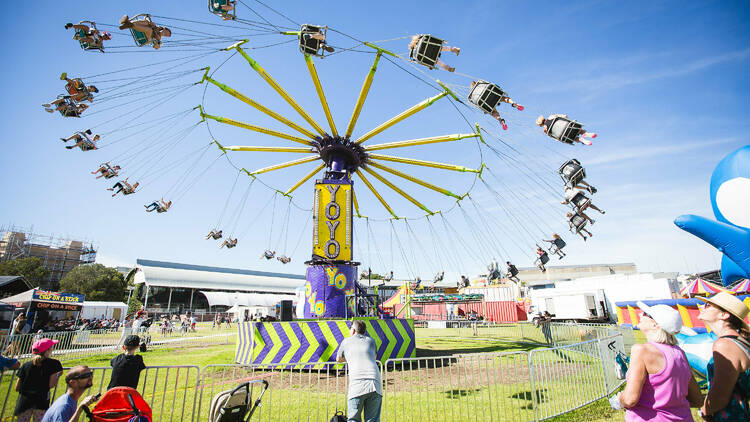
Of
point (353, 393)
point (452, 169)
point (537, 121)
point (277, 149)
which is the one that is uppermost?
point (277, 149)

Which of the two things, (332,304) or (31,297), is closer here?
(332,304)

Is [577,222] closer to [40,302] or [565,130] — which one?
[565,130]

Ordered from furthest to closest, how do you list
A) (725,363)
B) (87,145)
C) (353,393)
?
(87,145) < (353,393) < (725,363)

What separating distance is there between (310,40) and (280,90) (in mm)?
3301

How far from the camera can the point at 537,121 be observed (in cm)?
959

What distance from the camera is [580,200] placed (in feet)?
37.8

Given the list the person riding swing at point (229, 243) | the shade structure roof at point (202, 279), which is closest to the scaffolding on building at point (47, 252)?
the shade structure roof at point (202, 279)

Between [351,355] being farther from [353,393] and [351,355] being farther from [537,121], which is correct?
[537,121]

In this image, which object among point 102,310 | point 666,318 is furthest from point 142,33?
point 102,310

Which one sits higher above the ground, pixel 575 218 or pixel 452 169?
pixel 452 169

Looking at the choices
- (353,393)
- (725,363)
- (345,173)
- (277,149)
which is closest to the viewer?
(725,363)

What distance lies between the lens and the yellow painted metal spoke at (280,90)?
11855mm

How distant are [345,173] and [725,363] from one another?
1302 centimetres

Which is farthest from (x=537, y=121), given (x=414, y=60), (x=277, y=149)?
(x=277, y=149)
